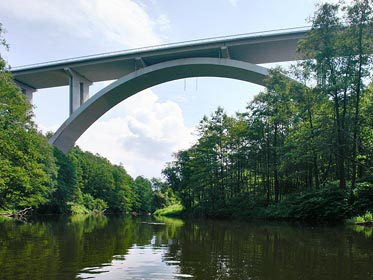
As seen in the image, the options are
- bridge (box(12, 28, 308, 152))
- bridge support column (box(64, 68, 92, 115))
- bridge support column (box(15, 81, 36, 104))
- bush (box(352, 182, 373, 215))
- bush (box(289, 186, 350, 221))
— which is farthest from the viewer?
A: bridge support column (box(15, 81, 36, 104))

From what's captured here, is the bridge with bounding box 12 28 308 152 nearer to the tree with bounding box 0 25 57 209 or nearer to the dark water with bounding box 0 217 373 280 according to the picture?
the tree with bounding box 0 25 57 209

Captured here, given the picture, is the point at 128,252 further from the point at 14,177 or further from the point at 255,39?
the point at 255,39

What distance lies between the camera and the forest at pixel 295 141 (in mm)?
14953

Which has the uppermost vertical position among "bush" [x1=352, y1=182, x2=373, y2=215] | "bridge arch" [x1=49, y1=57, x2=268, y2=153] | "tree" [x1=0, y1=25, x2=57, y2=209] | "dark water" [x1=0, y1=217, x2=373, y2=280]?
"bridge arch" [x1=49, y1=57, x2=268, y2=153]

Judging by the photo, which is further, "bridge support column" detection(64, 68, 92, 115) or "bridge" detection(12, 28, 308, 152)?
"bridge support column" detection(64, 68, 92, 115)

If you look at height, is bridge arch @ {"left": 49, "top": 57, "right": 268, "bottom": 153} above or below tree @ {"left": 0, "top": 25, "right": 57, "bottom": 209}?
above

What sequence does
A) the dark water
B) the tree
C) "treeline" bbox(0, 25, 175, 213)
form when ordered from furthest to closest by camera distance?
"treeline" bbox(0, 25, 175, 213) → the tree → the dark water

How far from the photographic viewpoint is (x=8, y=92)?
631 inches

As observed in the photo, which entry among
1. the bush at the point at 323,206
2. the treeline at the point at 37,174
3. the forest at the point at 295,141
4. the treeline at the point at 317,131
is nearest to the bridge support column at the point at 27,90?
the treeline at the point at 37,174

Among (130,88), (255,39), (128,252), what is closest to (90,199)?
(130,88)

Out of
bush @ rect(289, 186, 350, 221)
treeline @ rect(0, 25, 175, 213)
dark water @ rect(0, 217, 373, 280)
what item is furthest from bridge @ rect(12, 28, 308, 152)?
dark water @ rect(0, 217, 373, 280)

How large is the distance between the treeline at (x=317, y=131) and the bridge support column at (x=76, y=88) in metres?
11.5

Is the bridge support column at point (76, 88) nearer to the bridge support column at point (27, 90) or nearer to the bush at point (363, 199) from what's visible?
the bridge support column at point (27, 90)

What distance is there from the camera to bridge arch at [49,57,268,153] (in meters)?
22.2
